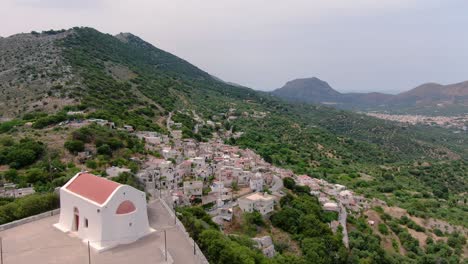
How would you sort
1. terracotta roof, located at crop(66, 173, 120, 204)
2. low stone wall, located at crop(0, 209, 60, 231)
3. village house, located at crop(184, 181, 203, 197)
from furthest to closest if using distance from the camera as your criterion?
village house, located at crop(184, 181, 203, 197)
low stone wall, located at crop(0, 209, 60, 231)
terracotta roof, located at crop(66, 173, 120, 204)

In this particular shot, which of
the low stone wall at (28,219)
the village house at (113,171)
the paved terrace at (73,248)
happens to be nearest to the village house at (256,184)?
the village house at (113,171)

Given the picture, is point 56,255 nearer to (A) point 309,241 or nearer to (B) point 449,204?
(A) point 309,241

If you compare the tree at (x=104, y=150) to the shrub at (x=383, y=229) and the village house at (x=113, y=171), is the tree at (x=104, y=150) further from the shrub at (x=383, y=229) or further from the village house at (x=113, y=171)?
the shrub at (x=383, y=229)

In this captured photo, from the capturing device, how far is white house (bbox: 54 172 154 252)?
54.9 feet

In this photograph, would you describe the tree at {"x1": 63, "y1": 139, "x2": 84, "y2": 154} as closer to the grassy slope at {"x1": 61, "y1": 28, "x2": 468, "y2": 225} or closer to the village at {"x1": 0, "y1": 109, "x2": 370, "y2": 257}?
the village at {"x1": 0, "y1": 109, "x2": 370, "y2": 257}

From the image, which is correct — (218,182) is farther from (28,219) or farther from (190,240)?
(28,219)

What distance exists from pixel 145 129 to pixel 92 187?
100 feet

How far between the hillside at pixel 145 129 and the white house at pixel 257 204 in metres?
8.10

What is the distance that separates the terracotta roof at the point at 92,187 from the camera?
17453 millimetres

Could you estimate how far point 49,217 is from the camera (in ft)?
66.7

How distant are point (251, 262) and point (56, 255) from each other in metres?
8.83

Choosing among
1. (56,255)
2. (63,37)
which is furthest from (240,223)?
(63,37)

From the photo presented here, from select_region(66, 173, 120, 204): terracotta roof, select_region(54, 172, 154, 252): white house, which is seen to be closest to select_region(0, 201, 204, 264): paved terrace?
select_region(54, 172, 154, 252): white house

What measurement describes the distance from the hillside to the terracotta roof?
4.45 m
